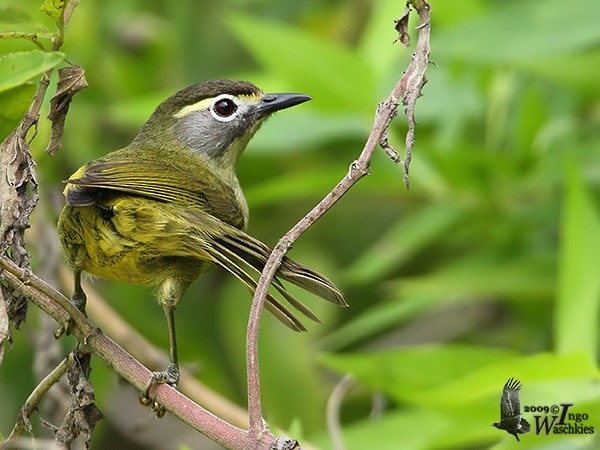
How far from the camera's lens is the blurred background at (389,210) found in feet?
11.3

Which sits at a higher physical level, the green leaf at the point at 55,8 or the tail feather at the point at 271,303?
the green leaf at the point at 55,8

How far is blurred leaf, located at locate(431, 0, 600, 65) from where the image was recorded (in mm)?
3893

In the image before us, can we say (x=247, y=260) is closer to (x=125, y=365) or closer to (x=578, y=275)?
(x=125, y=365)

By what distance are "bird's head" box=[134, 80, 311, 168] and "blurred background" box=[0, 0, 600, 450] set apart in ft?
1.39

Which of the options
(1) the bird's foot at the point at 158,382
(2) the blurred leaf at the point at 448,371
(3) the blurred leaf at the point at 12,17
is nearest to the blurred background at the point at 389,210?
(2) the blurred leaf at the point at 448,371

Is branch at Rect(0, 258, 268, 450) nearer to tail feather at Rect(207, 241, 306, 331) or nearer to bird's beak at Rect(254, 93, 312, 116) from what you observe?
tail feather at Rect(207, 241, 306, 331)

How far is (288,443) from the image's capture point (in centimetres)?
183

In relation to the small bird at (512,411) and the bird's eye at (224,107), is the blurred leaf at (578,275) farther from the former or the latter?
the bird's eye at (224,107)

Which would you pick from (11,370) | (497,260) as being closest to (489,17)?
(497,260)

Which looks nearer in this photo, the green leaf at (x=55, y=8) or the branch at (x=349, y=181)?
the branch at (x=349, y=181)

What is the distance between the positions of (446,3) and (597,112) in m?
0.88

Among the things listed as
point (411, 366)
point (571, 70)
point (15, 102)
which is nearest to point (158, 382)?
point (15, 102)

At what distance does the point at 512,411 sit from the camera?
2775 millimetres

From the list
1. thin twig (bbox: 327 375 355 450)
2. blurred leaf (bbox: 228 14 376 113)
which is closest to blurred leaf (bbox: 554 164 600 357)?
thin twig (bbox: 327 375 355 450)
